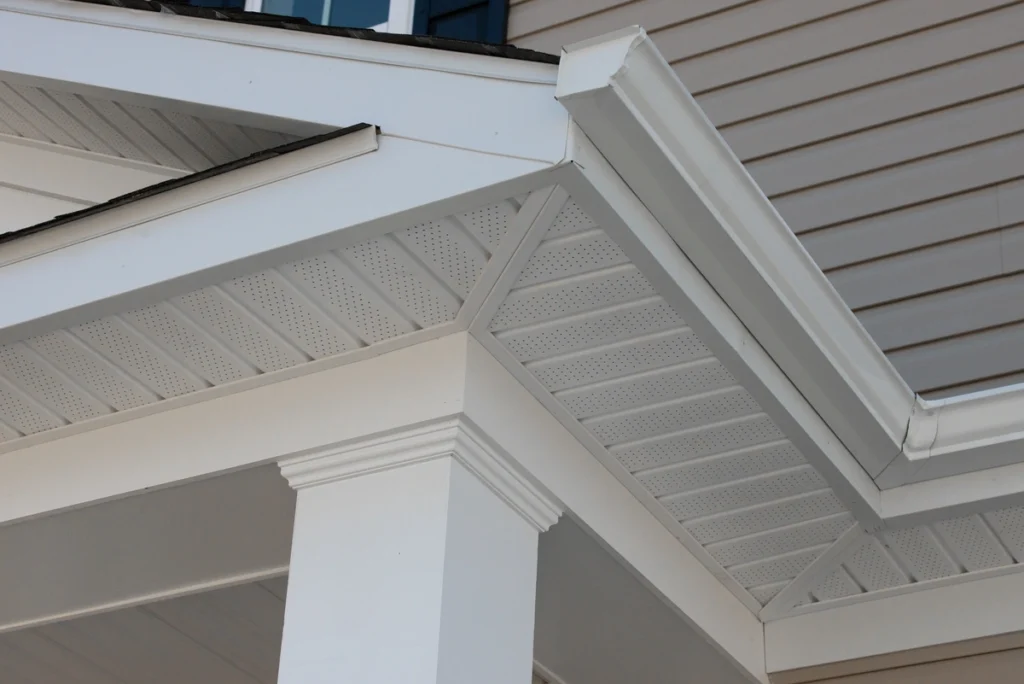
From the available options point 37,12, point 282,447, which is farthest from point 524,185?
point 37,12

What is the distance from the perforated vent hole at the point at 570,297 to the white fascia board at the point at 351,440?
4.3 inches

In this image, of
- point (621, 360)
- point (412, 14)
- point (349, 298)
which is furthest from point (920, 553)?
point (412, 14)

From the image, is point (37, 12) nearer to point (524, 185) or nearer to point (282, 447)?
point (282, 447)

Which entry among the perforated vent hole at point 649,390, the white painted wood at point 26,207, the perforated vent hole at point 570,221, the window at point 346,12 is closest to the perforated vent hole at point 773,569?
the perforated vent hole at point 649,390

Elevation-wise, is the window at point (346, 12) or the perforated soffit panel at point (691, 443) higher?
the window at point (346, 12)

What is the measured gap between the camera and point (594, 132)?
89.0 inches

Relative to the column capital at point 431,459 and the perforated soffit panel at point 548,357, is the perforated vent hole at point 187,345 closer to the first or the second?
the perforated soffit panel at point 548,357

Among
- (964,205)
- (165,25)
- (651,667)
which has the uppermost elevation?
(964,205)

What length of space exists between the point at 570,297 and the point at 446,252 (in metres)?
0.28

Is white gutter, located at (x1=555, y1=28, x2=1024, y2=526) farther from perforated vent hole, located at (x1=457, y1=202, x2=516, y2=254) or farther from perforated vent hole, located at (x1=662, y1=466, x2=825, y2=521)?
perforated vent hole, located at (x1=457, y1=202, x2=516, y2=254)

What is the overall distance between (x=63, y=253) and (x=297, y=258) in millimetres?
573

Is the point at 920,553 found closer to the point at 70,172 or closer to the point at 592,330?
the point at 592,330

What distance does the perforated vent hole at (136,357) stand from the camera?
2.71 m

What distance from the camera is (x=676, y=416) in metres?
2.89
